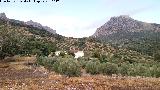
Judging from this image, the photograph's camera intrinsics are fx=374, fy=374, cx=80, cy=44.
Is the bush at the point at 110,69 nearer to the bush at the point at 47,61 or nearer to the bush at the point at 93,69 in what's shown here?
the bush at the point at 93,69

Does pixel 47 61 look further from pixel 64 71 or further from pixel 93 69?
pixel 64 71

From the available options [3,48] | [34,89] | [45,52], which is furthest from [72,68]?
[45,52]

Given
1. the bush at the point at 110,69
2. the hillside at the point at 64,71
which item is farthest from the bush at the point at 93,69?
the bush at the point at 110,69

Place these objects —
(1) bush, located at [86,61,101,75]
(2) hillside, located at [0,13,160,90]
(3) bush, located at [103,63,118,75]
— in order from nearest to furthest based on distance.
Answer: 1. (2) hillside, located at [0,13,160,90]
2. (3) bush, located at [103,63,118,75]
3. (1) bush, located at [86,61,101,75]

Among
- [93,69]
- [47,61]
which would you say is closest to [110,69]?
[93,69]

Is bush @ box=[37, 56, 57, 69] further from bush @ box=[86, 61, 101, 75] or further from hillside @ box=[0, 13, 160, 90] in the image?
bush @ box=[86, 61, 101, 75]

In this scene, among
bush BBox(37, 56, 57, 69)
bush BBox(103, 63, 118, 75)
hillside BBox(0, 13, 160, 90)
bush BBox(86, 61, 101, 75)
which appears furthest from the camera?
bush BBox(37, 56, 57, 69)

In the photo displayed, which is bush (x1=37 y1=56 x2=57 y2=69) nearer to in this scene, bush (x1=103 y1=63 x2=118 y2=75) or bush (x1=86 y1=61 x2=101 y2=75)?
bush (x1=86 y1=61 x2=101 y2=75)

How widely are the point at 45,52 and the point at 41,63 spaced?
49796 millimetres

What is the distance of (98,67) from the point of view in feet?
304

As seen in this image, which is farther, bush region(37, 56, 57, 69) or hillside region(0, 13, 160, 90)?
bush region(37, 56, 57, 69)

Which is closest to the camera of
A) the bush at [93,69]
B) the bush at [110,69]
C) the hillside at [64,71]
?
the hillside at [64,71]

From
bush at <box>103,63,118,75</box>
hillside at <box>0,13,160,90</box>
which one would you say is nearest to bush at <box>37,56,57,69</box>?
hillside at <box>0,13,160,90</box>

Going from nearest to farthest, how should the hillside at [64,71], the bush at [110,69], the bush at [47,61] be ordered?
the hillside at [64,71] < the bush at [110,69] < the bush at [47,61]
